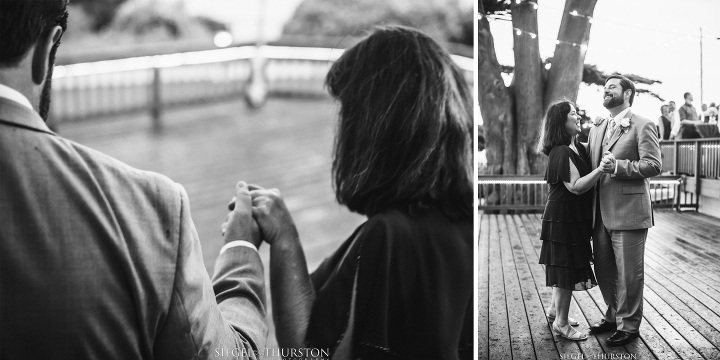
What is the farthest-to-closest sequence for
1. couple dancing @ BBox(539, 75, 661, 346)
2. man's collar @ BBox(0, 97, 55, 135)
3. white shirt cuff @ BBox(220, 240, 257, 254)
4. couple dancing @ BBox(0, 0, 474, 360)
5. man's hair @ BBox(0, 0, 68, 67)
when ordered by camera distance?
couple dancing @ BBox(539, 75, 661, 346) < white shirt cuff @ BBox(220, 240, 257, 254) < couple dancing @ BBox(0, 0, 474, 360) < man's hair @ BBox(0, 0, 68, 67) < man's collar @ BBox(0, 97, 55, 135)

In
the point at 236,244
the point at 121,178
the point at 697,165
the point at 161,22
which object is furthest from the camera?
the point at 697,165

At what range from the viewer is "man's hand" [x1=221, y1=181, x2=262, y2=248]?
2.03m

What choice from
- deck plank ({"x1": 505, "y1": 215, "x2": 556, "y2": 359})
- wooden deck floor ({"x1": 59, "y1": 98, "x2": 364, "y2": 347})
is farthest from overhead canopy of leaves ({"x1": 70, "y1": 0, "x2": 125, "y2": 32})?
deck plank ({"x1": 505, "y1": 215, "x2": 556, "y2": 359})

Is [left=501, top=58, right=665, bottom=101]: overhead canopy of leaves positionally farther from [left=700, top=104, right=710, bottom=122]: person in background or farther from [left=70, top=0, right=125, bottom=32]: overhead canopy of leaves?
[left=70, top=0, right=125, bottom=32]: overhead canopy of leaves

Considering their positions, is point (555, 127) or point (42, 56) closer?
point (42, 56)

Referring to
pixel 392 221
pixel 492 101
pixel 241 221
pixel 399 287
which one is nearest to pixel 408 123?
pixel 392 221

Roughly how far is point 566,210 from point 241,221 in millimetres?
1270

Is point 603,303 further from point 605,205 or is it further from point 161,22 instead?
point 161,22

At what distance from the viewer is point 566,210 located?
7.51 feet

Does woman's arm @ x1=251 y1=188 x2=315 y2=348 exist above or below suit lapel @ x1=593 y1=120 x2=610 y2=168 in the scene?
below

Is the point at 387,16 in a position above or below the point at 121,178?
above

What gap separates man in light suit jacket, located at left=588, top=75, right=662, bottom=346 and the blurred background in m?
0.66

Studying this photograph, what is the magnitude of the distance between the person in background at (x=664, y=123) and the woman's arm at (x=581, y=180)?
29 centimetres

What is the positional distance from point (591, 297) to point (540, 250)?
266 mm
